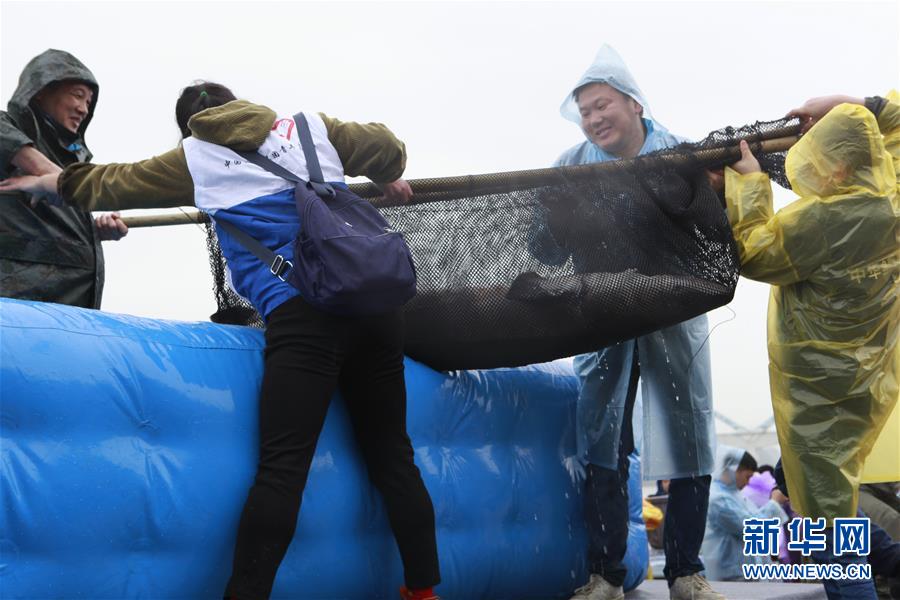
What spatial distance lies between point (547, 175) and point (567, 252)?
Result: 0.74 ft

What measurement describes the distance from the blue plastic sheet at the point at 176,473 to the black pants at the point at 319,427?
0.08 meters

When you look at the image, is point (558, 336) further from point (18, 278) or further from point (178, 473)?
point (18, 278)

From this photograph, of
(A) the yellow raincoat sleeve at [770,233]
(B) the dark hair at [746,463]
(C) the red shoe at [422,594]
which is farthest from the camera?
(B) the dark hair at [746,463]

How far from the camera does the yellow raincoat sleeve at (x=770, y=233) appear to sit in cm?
259

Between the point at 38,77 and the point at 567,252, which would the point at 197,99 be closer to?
the point at 38,77

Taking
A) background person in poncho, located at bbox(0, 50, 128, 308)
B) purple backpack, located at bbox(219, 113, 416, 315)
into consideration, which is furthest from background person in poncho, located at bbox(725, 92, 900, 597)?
background person in poncho, located at bbox(0, 50, 128, 308)

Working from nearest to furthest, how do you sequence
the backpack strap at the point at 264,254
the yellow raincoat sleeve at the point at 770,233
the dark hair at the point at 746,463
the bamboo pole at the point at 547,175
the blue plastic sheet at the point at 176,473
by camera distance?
the blue plastic sheet at the point at 176,473, the backpack strap at the point at 264,254, the yellow raincoat sleeve at the point at 770,233, the bamboo pole at the point at 547,175, the dark hair at the point at 746,463

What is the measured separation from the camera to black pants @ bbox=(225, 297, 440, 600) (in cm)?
210

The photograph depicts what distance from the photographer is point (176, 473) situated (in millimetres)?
2115

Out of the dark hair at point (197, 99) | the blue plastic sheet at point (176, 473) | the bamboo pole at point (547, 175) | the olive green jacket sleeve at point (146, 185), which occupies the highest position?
the dark hair at point (197, 99)

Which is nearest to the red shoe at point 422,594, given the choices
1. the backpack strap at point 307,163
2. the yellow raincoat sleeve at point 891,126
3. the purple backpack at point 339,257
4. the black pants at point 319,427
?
the black pants at point 319,427

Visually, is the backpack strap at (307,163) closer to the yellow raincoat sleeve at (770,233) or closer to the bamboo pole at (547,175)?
the bamboo pole at (547,175)

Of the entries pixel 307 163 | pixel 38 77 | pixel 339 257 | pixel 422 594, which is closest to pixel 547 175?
pixel 307 163

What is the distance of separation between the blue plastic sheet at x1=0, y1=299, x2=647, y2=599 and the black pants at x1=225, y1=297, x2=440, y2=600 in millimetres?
81
